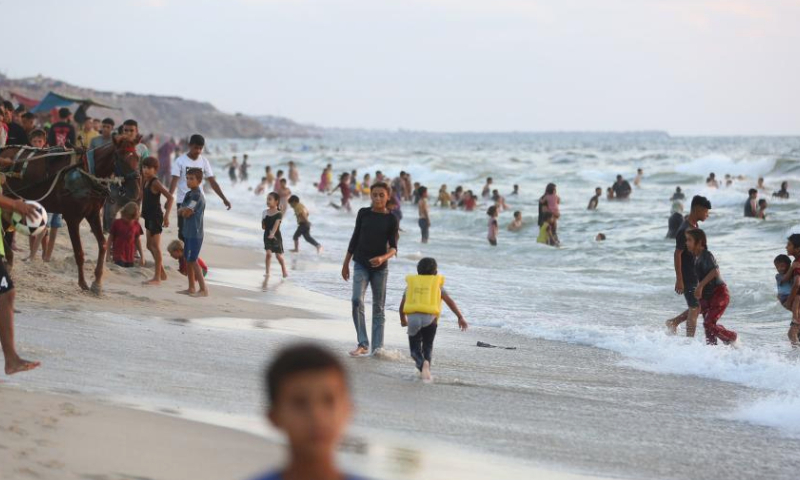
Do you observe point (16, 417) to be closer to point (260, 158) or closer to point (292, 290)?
point (292, 290)

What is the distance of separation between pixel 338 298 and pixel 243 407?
25.3 ft

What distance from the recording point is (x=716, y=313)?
36.6 feet

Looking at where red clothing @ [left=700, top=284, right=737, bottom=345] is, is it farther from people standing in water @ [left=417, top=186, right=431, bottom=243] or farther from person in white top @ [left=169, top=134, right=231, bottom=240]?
people standing in water @ [left=417, top=186, right=431, bottom=243]

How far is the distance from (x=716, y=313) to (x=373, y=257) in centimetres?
382

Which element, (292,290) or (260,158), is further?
(260,158)

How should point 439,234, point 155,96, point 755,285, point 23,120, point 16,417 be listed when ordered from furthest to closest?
1. point 155,96
2. point 439,234
3. point 755,285
4. point 23,120
5. point 16,417

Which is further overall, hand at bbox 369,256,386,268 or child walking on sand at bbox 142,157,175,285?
child walking on sand at bbox 142,157,175,285

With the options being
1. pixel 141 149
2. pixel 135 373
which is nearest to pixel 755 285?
pixel 141 149

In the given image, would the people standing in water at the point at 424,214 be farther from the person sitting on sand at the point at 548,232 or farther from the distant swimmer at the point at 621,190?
the distant swimmer at the point at 621,190

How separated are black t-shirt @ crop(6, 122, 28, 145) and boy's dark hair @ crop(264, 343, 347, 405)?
11.5 meters

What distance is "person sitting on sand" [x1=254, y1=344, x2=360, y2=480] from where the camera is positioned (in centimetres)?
205

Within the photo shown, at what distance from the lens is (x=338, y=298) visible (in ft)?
48.7

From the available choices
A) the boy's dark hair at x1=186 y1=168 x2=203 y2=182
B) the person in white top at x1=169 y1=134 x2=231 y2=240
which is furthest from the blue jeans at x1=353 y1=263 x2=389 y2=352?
the person in white top at x1=169 y1=134 x2=231 y2=240

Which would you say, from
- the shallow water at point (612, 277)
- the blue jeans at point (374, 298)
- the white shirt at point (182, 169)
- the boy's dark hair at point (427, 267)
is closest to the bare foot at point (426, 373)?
the boy's dark hair at point (427, 267)
